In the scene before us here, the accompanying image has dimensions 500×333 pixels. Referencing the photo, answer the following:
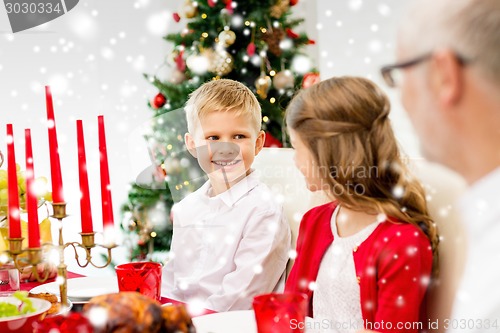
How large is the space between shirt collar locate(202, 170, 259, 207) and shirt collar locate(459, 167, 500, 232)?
1092 mm

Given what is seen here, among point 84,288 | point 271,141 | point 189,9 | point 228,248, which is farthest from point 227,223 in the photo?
point 189,9

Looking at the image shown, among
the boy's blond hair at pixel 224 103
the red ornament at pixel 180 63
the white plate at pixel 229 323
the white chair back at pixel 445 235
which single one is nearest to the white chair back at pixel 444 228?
the white chair back at pixel 445 235

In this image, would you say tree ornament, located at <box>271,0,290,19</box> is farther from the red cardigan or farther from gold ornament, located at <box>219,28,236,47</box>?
the red cardigan

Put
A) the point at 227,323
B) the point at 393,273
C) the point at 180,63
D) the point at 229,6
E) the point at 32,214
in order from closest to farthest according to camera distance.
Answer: the point at 32,214, the point at 227,323, the point at 393,273, the point at 229,6, the point at 180,63

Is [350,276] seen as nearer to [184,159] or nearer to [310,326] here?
[310,326]

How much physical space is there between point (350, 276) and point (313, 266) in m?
0.11

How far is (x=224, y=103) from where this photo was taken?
69.7 inches

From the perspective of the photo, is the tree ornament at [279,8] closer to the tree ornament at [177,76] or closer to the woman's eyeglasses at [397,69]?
the tree ornament at [177,76]

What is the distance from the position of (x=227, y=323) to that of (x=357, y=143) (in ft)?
1.49

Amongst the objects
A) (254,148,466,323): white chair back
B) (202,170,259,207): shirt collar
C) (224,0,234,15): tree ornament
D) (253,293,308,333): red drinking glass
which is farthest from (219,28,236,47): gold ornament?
(253,293,308,333): red drinking glass

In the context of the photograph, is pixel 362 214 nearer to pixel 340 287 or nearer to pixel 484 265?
pixel 340 287

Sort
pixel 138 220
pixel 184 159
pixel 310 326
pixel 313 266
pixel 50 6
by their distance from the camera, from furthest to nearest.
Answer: pixel 50 6 < pixel 138 220 < pixel 184 159 < pixel 313 266 < pixel 310 326

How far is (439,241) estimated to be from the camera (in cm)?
117

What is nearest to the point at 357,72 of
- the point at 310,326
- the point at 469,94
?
the point at 310,326
